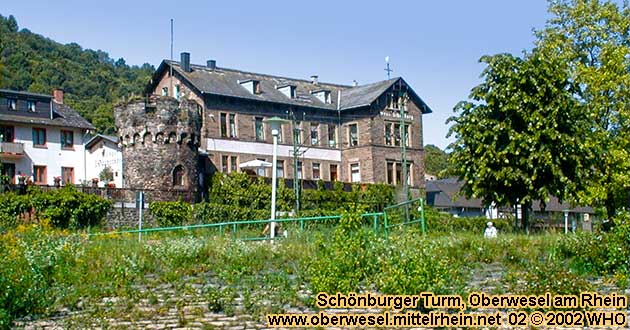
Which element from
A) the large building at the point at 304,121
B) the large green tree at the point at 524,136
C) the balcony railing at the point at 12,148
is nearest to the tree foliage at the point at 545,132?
the large green tree at the point at 524,136

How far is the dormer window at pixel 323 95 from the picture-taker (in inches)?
2537

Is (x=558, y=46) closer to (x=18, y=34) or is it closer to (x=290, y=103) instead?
→ (x=290, y=103)

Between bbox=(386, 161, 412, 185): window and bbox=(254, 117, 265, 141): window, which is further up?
bbox=(254, 117, 265, 141): window

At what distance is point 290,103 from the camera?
60.7 m

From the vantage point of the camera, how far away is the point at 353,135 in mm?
63375

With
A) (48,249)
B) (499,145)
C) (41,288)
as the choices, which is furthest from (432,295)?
(499,145)

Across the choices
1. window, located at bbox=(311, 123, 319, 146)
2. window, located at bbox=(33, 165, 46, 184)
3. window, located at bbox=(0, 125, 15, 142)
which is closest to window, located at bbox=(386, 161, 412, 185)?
window, located at bbox=(311, 123, 319, 146)

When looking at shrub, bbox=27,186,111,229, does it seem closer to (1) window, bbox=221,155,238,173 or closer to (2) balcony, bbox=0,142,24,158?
(1) window, bbox=221,155,238,173

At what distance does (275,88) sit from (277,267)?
4289 centimetres

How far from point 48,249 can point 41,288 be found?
306cm

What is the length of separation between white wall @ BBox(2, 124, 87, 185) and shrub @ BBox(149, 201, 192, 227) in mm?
12864

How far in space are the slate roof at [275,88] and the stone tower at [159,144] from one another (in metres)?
4.14

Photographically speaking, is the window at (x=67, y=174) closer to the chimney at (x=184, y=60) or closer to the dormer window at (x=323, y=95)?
the chimney at (x=184, y=60)

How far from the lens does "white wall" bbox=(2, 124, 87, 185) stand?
60.0m
